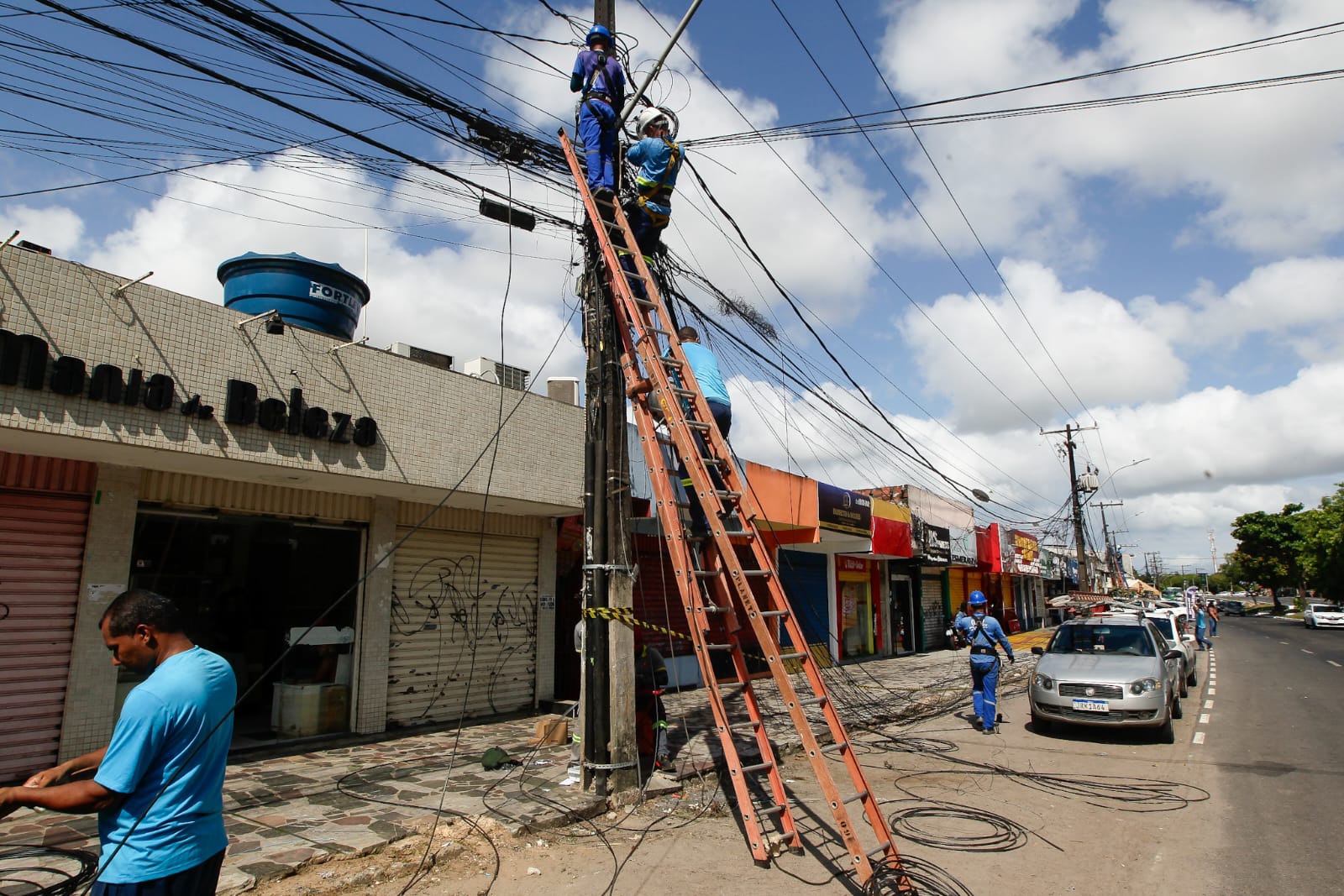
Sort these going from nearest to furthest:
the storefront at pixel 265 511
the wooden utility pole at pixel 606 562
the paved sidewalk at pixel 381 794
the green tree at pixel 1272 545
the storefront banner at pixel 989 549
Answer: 1. the paved sidewalk at pixel 381 794
2. the storefront at pixel 265 511
3. the wooden utility pole at pixel 606 562
4. the storefront banner at pixel 989 549
5. the green tree at pixel 1272 545

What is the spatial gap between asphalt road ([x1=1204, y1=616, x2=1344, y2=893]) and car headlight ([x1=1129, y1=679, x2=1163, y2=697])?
89 centimetres

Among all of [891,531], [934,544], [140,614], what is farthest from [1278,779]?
[934,544]

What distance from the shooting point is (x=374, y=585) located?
10305 millimetres

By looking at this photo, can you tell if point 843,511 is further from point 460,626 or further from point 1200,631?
point 1200,631

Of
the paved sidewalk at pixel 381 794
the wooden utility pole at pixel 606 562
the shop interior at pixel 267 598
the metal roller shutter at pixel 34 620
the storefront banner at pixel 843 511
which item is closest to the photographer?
the paved sidewalk at pixel 381 794

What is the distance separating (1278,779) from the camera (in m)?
8.05

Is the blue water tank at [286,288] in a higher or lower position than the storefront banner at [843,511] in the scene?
higher

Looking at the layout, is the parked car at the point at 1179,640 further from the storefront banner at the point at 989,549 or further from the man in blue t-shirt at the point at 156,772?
the man in blue t-shirt at the point at 156,772

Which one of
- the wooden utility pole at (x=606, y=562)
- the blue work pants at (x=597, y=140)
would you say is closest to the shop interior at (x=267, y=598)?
the wooden utility pole at (x=606, y=562)

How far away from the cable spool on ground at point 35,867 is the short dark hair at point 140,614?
1773mm

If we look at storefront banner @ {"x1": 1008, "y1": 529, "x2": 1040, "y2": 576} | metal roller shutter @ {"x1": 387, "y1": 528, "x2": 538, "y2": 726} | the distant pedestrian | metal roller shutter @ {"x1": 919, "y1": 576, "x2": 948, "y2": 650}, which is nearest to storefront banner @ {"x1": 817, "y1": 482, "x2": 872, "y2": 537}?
metal roller shutter @ {"x1": 387, "y1": 528, "x2": 538, "y2": 726}

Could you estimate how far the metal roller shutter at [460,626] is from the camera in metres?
10.7

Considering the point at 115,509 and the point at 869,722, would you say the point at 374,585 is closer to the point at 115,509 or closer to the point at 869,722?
the point at 115,509

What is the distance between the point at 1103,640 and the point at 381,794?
10.2 meters
